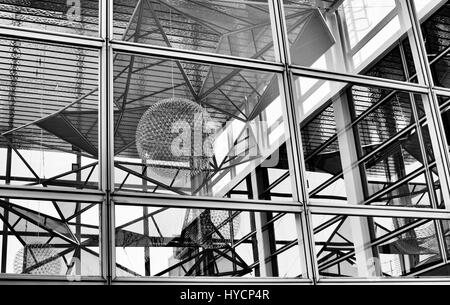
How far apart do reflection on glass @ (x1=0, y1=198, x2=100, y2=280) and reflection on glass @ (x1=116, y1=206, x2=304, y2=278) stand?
272mm

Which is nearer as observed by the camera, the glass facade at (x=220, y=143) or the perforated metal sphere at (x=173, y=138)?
the glass facade at (x=220, y=143)

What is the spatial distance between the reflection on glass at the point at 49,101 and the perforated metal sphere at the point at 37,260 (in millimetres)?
979

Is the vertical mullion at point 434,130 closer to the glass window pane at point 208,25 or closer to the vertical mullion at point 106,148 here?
the glass window pane at point 208,25

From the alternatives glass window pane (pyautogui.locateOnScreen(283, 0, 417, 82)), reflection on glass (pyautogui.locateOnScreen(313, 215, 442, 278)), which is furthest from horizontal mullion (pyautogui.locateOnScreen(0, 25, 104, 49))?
reflection on glass (pyautogui.locateOnScreen(313, 215, 442, 278))

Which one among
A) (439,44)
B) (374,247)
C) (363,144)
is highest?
(439,44)

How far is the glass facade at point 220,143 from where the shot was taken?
621 centimetres

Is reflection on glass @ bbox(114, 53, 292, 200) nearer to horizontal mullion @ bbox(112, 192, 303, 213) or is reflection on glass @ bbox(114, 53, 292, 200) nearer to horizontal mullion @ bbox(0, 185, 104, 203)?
horizontal mullion @ bbox(112, 192, 303, 213)

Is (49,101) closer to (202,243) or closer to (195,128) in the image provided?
(195,128)

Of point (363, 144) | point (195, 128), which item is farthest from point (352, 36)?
point (195, 128)

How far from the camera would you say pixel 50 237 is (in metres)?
6.23

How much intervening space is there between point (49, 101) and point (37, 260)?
2.56m

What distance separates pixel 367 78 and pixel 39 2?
391 cm

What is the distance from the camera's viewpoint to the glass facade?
6215 mm

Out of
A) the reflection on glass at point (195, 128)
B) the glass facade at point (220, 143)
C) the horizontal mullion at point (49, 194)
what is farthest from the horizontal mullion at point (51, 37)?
the horizontal mullion at point (49, 194)
